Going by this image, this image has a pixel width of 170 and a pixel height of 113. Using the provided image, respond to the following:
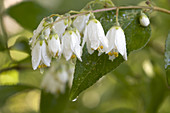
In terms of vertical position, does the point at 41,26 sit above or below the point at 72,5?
above

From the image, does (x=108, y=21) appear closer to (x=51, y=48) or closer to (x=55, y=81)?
(x=51, y=48)

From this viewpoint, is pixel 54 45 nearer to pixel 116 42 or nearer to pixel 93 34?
pixel 93 34

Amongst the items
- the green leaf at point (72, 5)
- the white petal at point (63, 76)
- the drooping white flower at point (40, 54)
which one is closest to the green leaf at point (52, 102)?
the white petal at point (63, 76)

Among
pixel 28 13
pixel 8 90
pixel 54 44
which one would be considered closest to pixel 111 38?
pixel 54 44

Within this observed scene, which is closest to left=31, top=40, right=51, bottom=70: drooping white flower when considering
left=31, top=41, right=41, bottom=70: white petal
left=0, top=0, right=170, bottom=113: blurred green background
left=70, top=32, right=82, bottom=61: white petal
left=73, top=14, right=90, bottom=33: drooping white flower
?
left=31, top=41, right=41, bottom=70: white petal

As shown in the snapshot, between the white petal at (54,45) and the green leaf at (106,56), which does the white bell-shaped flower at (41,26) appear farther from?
the green leaf at (106,56)

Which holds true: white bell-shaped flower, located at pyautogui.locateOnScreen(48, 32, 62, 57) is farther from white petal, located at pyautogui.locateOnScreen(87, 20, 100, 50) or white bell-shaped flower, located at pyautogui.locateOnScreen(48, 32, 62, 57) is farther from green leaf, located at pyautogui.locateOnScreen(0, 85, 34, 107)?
green leaf, located at pyautogui.locateOnScreen(0, 85, 34, 107)
